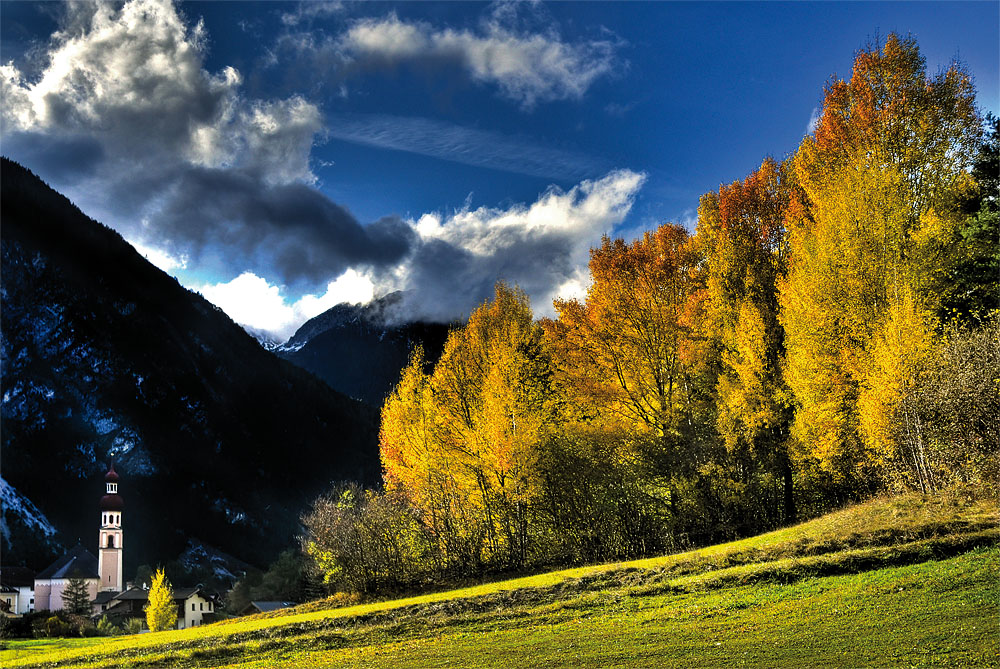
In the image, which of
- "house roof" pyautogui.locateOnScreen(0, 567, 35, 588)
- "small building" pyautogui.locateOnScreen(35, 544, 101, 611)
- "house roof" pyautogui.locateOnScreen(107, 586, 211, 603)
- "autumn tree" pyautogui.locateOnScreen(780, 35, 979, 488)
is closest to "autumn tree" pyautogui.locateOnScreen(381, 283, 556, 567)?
"autumn tree" pyautogui.locateOnScreen(780, 35, 979, 488)

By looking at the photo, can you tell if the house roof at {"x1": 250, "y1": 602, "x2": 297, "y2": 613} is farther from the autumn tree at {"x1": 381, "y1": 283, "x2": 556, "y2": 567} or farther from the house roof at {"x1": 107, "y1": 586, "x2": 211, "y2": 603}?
the autumn tree at {"x1": 381, "y1": 283, "x2": 556, "y2": 567}

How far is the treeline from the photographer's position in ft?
77.2

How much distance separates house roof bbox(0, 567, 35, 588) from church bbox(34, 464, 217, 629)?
2124mm

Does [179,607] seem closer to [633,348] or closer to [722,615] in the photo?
[633,348]

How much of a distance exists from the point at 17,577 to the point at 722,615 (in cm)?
13033

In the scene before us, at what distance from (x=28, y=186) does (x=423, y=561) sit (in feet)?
629

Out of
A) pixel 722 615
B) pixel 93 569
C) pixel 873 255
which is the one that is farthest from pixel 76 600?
pixel 873 255

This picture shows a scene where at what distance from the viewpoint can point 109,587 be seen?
11806cm

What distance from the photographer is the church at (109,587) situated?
96250 millimetres

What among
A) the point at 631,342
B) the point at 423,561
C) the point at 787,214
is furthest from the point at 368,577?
the point at 787,214

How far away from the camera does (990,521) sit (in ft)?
55.9

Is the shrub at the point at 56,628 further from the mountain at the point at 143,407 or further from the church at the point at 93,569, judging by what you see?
the mountain at the point at 143,407

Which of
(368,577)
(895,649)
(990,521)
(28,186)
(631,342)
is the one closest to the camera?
(895,649)

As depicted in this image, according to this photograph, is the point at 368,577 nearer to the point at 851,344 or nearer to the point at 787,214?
the point at 851,344
